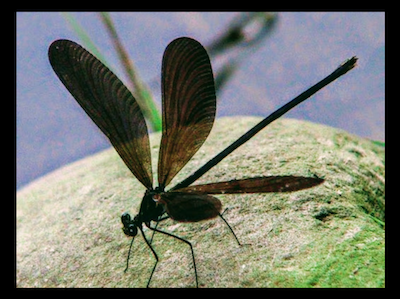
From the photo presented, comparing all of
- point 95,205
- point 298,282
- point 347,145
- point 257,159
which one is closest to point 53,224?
point 95,205

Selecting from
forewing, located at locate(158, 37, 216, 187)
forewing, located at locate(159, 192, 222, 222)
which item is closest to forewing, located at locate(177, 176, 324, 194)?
forewing, located at locate(159, 192, 222, 222)

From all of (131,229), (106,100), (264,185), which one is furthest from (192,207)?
(106,100)

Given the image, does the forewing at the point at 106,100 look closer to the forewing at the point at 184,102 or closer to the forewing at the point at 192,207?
the forewing at the point at 184,102

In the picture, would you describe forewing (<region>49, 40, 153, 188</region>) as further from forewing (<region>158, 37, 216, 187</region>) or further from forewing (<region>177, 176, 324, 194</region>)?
forewing (<region>177, 176, 324, 194</region>)

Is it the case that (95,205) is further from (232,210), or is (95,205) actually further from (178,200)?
(178,200)

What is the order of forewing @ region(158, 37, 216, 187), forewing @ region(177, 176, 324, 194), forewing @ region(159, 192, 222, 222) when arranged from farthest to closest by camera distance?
forewing @ region(158, 37, 216, 187), forewing @ region(177, 176, 324, 194), forewing @ region(159, 192, 222, 222)

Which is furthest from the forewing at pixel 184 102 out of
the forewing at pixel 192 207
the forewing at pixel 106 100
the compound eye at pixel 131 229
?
the forewing at pixel 192 207
